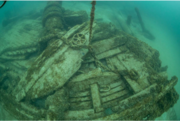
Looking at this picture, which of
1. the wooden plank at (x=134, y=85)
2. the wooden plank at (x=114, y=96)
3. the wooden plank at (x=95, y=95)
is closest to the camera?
the wooden plank at (x=95, y=95)

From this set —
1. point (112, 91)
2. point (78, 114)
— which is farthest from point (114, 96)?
point (78, 114)

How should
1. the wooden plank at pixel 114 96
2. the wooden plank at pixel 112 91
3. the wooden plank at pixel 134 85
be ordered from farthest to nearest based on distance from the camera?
the wooden plank at pixel 112 91
the wooden plank at pixel 114 96
the wooden plank at pixel 134 85

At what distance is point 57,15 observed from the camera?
5906mm

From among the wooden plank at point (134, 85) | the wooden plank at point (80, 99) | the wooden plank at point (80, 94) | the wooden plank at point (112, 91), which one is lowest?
the wooden plank at point (80, 99)

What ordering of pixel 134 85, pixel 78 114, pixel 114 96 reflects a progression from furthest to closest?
pixel 114 96, pixel 134 85, pixel 78 114

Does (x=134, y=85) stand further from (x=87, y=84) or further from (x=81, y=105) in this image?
(x=81, y=105)

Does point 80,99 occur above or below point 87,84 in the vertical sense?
below

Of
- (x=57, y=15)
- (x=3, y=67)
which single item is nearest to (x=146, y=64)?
(x=57, y=15)

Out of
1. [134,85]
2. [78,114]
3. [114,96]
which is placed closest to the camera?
[78,114]

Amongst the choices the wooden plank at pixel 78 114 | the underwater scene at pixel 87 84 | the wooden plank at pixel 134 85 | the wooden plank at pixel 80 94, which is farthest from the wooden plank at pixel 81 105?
the wooden plank at pixel 134 85

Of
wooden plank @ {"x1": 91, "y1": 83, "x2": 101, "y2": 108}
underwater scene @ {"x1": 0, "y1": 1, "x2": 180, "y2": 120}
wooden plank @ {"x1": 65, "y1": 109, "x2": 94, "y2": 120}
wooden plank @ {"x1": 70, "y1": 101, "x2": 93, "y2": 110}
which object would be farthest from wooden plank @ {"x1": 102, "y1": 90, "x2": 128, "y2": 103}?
wooden plank @ {"x1": 65, "y1": 109, "x2": 94, "y2": 120}

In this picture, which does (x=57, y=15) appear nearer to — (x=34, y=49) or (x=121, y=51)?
(x=34, y=49)

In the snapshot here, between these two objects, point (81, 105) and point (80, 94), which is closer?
point (81, 105)

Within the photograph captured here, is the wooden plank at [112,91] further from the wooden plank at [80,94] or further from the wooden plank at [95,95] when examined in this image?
the wooden plank at [80,94]
